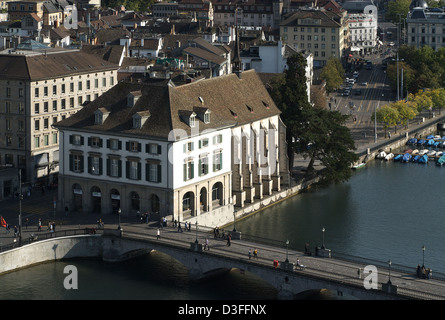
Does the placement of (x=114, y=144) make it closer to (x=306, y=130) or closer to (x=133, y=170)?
(x=133, y=170)

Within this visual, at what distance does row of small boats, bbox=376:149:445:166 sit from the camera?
171875mm

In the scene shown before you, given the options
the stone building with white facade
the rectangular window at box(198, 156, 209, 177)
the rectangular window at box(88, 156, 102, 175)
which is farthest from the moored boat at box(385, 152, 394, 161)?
the rectangular window at box(88, 156, 102, 175)

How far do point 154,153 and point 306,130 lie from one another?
3147 cm

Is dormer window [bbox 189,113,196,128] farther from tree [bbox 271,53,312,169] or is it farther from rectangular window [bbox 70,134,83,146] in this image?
tree [bbox 271,53,312,169]

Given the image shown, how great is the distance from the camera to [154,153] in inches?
4813

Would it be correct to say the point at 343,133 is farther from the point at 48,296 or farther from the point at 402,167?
the point at 48,296

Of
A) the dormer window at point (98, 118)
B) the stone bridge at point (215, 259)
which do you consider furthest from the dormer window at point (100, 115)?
the stone bridge at point (215, 259)

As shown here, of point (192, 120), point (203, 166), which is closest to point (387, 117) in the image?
point (203, 166)

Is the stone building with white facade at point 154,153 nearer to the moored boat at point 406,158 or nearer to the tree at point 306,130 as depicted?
the tree at point 306,130

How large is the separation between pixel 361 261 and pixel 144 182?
2365 cm

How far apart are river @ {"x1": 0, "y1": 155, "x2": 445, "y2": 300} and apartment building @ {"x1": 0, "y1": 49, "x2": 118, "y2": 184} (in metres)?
25.0

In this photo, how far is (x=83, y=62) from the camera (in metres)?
152

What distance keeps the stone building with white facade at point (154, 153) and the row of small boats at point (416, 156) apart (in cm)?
4340
